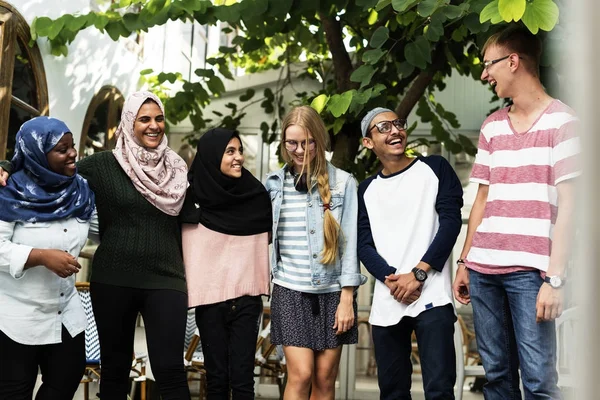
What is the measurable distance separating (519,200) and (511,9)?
0.83m

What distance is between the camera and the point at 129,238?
2.69 m

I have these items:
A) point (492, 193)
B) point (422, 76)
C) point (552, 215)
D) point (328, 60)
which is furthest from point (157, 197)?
point (328, 60)

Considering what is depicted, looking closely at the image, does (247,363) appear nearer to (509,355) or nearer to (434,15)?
(509,355)

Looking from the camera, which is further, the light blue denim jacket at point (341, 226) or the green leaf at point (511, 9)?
the light blue denim jacket at point (341, 226)

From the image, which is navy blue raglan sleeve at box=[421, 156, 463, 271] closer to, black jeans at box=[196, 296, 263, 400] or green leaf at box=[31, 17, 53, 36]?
black jeans at box=[196, 296, 263, 400]

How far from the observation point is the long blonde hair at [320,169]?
2.82 meters

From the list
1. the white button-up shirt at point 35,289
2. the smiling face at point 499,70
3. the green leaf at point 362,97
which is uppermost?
the green leaf at point 362,97

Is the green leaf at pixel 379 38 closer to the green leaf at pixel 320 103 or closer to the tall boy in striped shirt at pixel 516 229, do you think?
the green leaf at pixel 320 103

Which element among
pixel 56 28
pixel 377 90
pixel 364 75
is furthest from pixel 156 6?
pixel 377 90

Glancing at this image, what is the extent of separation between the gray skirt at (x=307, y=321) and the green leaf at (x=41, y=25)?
2.62 m

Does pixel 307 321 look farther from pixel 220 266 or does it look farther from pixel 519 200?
pixel 519 200

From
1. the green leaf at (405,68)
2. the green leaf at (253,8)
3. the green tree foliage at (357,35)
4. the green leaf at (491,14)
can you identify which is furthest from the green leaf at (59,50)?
the green leaf at (491,14)

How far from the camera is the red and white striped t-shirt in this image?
7.21 ft

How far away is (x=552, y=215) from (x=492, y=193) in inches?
8.9
